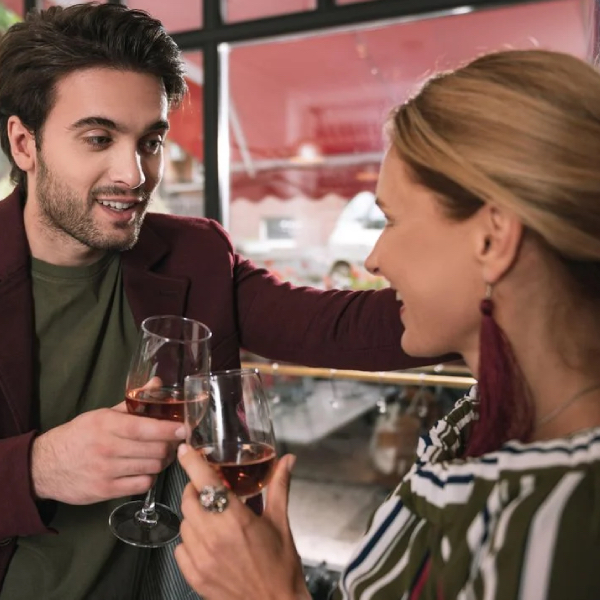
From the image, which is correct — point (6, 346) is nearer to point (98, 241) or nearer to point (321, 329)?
point (98, 241)

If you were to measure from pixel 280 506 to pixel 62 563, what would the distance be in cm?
74

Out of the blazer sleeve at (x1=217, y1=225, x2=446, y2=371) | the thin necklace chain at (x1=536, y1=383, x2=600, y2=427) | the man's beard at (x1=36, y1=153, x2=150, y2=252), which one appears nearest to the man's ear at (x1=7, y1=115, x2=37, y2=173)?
the man's beard at (x1=36, y1=153, x2=150, y2=252)

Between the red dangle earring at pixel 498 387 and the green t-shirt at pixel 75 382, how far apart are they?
90cm

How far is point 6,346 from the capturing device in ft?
4.83

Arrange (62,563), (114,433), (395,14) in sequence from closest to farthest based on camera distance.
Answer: (114,433) < (62,563) < (395,14)

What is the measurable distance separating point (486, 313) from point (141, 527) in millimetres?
804

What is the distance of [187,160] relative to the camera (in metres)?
3.97

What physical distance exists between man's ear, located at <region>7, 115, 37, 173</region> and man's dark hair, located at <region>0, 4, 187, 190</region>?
2cm

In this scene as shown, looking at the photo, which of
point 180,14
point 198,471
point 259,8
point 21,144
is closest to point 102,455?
point 198,471

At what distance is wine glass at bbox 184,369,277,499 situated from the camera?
101cm

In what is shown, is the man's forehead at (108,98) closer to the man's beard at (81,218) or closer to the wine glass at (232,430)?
the man's beard at (81,218)

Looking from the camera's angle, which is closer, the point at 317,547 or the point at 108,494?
the point at 108,494

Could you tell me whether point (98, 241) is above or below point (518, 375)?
above

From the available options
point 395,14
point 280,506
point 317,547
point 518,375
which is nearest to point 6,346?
point 280,506
